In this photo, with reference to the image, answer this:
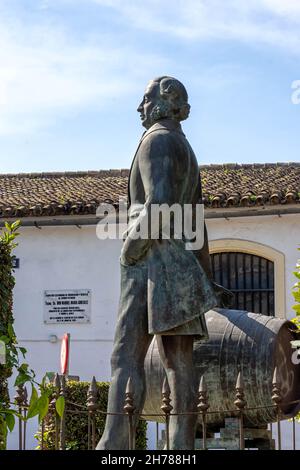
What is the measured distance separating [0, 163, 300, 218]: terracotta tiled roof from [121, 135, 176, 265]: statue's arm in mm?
10972

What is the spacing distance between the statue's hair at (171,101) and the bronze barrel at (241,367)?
1853mm

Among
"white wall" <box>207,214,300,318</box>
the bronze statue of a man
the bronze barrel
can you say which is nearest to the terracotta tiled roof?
"white wall" <box>207,214,300,318</box>

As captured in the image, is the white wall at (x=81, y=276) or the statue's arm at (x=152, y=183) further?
the white wall at (x=81, y=276)

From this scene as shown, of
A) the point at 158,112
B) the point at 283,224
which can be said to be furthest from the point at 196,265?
the point at 283,224

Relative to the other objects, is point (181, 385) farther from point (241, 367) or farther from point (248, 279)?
point (248, 279)

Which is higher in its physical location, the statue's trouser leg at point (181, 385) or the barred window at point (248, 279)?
the barred window at point (248, 279)

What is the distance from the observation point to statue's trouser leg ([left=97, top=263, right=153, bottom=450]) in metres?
6.51

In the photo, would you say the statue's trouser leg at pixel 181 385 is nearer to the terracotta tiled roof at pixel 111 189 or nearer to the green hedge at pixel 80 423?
the green hedge at pixel 80 423

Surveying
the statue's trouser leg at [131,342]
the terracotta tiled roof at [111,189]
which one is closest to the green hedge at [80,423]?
the statue's trouser leg at [131,342]

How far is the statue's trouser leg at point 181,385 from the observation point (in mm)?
6492

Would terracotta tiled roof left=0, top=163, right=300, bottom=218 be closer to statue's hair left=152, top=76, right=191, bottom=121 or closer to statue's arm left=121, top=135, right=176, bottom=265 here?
statue's hair left=152, top=76, right=191, bottom=121

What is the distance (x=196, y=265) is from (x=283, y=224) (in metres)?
11.3

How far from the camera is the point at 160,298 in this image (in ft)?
21.2
